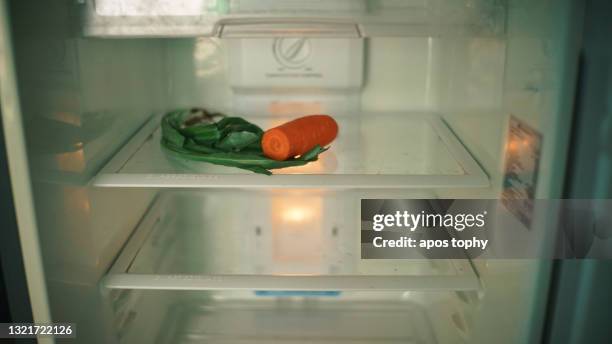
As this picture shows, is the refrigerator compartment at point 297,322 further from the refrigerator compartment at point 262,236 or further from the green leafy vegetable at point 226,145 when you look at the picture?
the green leafy vegetable at point 226,145

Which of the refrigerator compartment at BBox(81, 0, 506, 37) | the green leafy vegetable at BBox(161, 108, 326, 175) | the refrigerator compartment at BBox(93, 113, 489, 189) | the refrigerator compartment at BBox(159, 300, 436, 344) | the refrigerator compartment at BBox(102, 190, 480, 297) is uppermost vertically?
the refrigerator compartment at BBox(81, 0, 506, 37)

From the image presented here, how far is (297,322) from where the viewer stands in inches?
63.0

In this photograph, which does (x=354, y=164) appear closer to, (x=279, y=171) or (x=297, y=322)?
(x=279, y=171)

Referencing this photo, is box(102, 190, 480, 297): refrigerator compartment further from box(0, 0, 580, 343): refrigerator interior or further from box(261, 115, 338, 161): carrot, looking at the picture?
box(261, 115, 338, 161): carrot

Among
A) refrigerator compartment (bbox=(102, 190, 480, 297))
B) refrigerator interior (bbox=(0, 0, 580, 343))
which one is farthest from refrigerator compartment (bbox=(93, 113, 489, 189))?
refrigerator compartment (bbox=(102, 190, 480, 297))

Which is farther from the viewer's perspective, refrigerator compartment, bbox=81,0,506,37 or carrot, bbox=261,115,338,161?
carrot, bbox=261,115,338,161

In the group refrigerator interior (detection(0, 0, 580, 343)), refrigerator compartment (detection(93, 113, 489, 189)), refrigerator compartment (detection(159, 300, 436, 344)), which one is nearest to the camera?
refrigerator interior (detection(0, 0, 580, 343))

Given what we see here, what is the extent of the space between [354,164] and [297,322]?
538 mm

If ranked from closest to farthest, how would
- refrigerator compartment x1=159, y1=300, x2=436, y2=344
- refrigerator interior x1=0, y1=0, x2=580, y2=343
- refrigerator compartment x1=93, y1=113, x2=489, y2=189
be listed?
1. refrigerator interior x1=0, y1=0, x2=580, y2=343
2. refrigerator compartment x1=93, y1=113, x2=489, y2=189
3. refrigerator compartment x1=159, y1=300, x2=436, y2=344

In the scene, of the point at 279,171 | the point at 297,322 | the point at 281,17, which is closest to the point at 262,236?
the point at 297,322

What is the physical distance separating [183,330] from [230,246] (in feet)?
Answer: 0.90

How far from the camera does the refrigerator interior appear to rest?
0.97 m

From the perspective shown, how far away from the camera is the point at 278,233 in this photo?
5.58 feet

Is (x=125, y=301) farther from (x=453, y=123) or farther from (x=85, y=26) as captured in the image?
(x=453, y=123)
